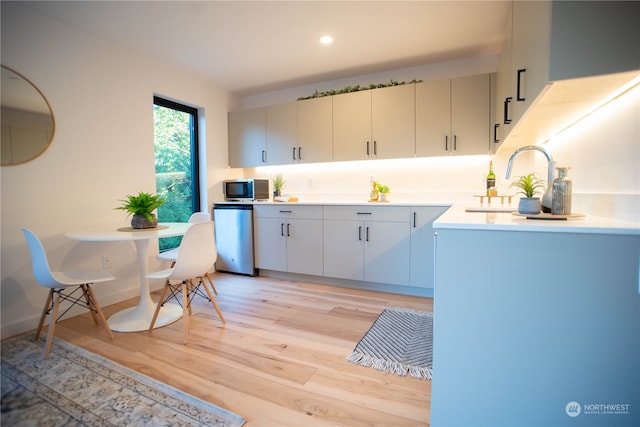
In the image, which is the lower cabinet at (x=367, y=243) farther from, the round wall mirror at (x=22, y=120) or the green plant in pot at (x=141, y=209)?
the round wall mirror at (x=22, y=120)

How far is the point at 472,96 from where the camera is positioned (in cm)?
305

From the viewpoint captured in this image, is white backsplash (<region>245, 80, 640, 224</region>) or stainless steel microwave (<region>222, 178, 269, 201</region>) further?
stainless steel microwave (<region>222, 178, 269, 201</region>)

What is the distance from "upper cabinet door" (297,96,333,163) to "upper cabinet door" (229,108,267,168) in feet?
1.85

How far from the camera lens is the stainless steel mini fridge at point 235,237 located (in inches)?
151

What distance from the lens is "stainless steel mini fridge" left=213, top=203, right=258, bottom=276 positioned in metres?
3.83

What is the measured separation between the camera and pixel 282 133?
398cm

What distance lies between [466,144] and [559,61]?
6.91 ft

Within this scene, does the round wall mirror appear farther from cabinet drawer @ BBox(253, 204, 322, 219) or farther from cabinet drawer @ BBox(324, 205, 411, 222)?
cabinet drawer @ BBox(324, 205, 411, 222)

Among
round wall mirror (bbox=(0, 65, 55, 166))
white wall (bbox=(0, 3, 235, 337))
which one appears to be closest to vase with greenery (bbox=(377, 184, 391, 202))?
white wall (bbox=(0, 3, 235, 337))

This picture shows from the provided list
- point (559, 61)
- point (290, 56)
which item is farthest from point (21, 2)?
point (559, 61)

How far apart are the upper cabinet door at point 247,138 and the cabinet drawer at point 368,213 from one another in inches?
52.1

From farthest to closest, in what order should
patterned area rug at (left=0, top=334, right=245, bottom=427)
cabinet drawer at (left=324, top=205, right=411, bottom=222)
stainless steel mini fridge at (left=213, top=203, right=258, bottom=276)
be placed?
stainless steel mini fridge at (left=213, top=203, right=258, bottom=276) → cabinet drawer at (left=324, top=205, right=411, bottom=222) → patterned area rug at (left=0, top=334, right=245, bottom=427)

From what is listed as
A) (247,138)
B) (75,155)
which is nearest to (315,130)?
(247,138)

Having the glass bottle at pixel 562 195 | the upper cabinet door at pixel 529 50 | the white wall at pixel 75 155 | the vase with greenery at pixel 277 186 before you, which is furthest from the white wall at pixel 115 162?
the vase with greenery at pixel 277 186
